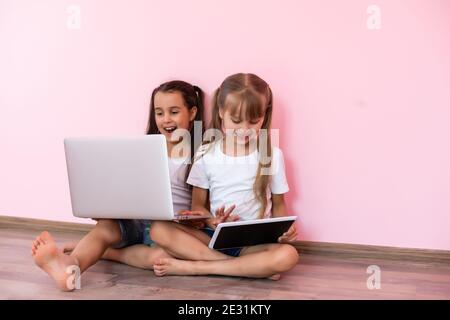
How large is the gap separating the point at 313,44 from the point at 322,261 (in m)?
0.69

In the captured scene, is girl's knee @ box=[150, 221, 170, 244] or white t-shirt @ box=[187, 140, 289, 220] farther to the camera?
white t-shirt @ box=[187, 140, 289, 220]

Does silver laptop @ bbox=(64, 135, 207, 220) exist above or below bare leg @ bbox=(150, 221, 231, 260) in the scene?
above

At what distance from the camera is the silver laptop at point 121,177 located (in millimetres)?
1310

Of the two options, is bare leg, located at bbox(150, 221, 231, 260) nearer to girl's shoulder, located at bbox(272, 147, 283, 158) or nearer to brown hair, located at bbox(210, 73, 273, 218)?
brown hair, located at bbox(210, 73, 273, 218)

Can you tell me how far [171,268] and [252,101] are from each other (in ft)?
1.76

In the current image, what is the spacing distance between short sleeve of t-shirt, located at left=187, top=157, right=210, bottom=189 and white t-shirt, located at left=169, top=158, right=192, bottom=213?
2.4 inches

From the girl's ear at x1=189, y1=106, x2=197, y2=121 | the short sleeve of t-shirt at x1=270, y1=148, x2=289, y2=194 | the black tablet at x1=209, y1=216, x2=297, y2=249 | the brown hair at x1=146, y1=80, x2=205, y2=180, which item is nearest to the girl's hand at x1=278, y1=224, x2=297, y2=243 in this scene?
the black tablet at x1=209, y1=216, x2=297, y2=249

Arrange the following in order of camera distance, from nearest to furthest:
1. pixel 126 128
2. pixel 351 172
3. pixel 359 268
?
pixel 359 268, pixel 351 172, pixel 126 128

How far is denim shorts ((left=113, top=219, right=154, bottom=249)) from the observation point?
156cm

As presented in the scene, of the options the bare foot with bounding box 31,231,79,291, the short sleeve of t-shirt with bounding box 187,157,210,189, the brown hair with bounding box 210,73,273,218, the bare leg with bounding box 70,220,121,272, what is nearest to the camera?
Answer: the bare foot with bounding box 31,231,79,291

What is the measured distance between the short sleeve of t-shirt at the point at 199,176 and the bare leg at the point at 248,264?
0.27 m
